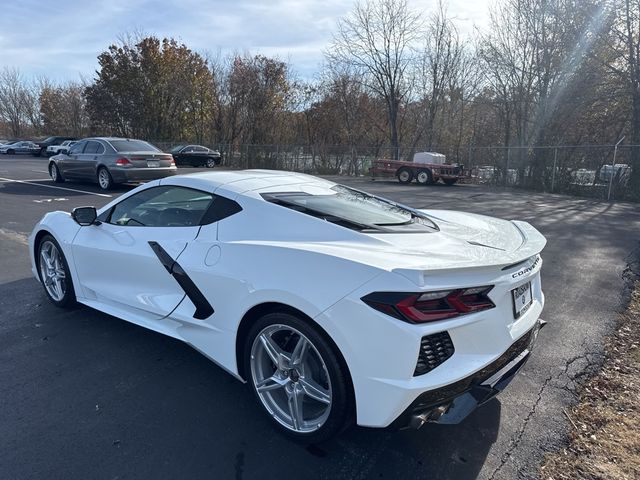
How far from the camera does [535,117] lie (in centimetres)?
2106

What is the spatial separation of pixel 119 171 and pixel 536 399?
12584 millimetres

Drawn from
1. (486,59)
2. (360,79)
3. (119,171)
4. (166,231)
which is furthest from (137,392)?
(360,79)

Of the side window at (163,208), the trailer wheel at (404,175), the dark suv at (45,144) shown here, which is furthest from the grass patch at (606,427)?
the dark suv at (45,144)

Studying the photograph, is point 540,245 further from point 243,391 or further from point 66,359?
point 66,359

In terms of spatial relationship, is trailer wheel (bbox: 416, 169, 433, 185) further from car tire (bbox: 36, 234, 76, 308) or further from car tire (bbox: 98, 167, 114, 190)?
car tire (bbox: 36, 234, 76, 308)

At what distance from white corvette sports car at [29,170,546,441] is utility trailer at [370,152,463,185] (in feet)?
56.1

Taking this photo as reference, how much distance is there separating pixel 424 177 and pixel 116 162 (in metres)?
13.3

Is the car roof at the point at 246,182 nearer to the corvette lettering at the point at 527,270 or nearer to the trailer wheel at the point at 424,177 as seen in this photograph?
the corvette lettering at the point at 527,270

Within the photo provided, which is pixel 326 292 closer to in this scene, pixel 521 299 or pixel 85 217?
pixel 521 299

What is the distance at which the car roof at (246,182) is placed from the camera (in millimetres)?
3092

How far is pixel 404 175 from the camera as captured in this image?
21016 millimetres

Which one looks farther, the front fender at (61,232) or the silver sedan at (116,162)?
the silver sedan at (116,162)

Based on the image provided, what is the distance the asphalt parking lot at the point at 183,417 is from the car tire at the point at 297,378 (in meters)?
0.14

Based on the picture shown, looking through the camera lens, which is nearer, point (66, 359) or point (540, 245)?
point (540, 245)
